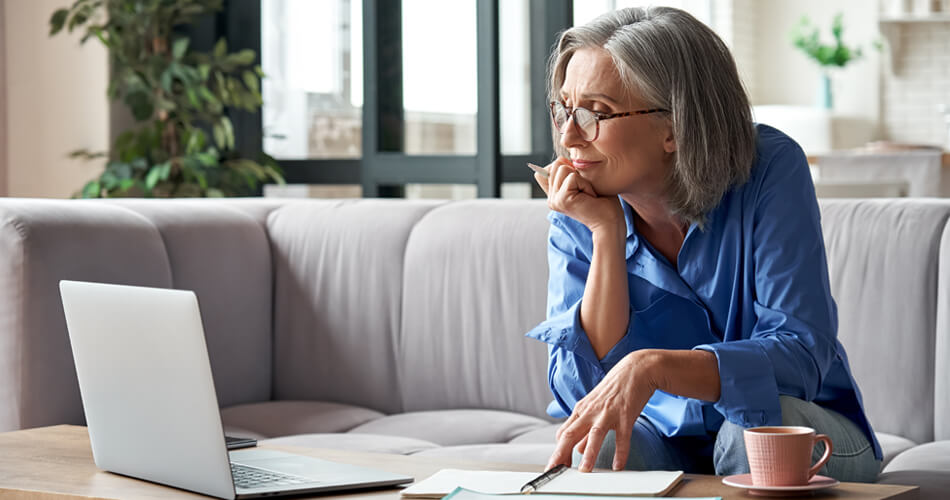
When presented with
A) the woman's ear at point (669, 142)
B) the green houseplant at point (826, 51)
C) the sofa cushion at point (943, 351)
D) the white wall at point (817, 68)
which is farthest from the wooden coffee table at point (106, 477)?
the white wall at point (817, 68)

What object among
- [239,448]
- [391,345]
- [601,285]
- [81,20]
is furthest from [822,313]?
[81,20]

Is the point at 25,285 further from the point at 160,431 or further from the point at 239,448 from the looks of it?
the point at 160,431

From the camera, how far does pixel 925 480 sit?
1.59 m

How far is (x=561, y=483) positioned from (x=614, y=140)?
0.56 metres

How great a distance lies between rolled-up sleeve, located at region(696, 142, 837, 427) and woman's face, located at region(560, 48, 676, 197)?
0.15 metres

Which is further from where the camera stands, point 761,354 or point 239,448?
point 239,448

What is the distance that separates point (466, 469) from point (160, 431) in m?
0.34

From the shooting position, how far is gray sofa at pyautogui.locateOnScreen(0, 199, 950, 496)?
2.21 metres

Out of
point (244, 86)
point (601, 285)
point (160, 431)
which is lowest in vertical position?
point (160, 431)

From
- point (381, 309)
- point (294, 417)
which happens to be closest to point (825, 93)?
point (381, 309)

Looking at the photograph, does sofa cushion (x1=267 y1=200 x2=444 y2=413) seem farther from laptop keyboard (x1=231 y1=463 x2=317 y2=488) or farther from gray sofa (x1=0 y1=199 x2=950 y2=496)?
laptop keyboard (x1=231 y1=463 x2=317 y2=488)

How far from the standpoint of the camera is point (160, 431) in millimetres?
1264

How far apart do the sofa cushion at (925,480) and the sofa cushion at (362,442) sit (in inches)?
35.9

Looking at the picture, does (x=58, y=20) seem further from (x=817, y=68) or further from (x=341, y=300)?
(x=817, y=68)
